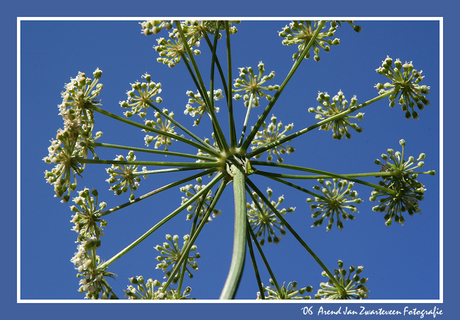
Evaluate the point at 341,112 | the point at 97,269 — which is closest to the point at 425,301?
the point at 341,112

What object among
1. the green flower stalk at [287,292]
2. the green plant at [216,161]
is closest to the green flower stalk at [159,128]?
the green plant at [216,161]

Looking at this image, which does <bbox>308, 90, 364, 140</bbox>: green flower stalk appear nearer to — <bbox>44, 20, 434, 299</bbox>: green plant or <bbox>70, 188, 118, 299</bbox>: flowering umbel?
<bbox>44, 20, 434, 299</bbox>: green plant

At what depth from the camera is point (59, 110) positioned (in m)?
7.16

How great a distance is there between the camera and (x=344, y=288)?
846cm

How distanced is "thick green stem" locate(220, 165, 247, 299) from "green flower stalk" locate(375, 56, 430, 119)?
4.26m

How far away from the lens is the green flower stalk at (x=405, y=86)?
8281 millimetres

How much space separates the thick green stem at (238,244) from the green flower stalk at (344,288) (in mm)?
3756

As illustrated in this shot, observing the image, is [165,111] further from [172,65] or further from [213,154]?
[213,154]

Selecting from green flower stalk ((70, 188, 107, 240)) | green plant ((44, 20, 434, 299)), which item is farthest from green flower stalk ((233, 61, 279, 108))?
green flower stalk ((70, 188, 107, 240))

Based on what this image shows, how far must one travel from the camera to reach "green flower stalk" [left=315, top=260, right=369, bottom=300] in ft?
27.4

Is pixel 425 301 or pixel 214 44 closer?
pixel 425 301

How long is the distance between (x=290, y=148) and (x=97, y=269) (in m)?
5.42

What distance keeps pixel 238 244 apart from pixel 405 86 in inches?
228

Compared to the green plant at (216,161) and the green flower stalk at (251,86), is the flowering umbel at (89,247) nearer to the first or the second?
the green plant at (216,161)
